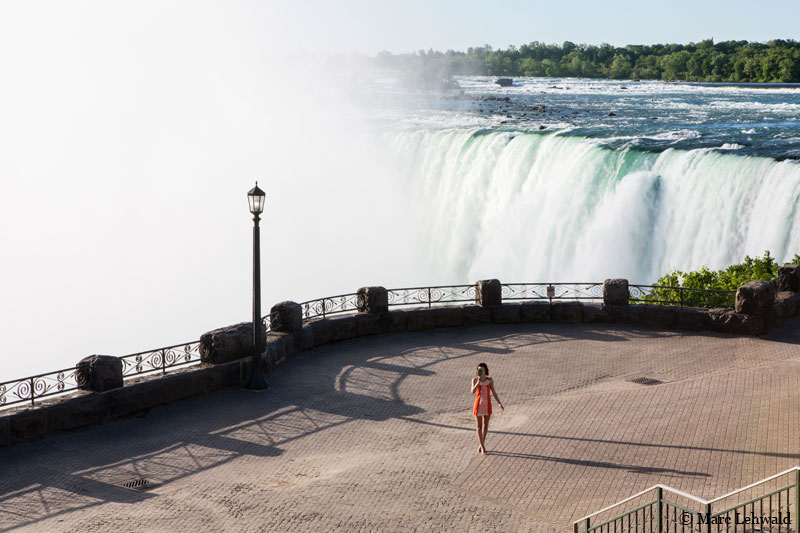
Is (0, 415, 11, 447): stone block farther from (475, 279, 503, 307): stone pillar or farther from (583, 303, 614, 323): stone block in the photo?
(583, 303, 614, 323): stone block

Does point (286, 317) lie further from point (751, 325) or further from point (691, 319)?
point (751, 325)

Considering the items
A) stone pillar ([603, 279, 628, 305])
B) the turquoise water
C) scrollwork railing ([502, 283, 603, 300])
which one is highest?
the turquoise water

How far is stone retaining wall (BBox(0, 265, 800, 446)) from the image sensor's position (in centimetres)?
1406

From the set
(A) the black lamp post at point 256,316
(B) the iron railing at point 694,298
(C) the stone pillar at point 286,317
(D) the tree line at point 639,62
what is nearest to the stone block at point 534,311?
(B) the iron railing at point 694,298

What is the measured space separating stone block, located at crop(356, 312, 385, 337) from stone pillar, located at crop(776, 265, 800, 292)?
8911 millimetres

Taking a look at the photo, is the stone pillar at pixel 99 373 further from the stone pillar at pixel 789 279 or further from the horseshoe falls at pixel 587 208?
the horseshoe falls at pixel 587 208

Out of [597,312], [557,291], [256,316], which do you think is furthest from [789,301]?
[557,291]

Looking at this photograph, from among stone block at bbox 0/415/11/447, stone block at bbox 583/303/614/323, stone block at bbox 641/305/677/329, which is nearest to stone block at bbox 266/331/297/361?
stone block at bbox 0/415/11/447

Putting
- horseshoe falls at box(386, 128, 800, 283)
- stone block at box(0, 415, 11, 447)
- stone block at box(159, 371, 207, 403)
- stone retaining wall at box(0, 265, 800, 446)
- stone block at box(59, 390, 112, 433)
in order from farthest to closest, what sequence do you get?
horseshoe falls at box(386, 128, 800, 283) < stone block at box(159, 371, 207, 403) < stone retaining wall at box(0, 265, 800, 446) < stone block at box(59, 390, 112, 433) < stone block at box(0, 415, 11, 447)

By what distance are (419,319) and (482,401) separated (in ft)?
21.6

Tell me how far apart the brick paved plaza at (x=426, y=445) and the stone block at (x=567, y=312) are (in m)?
1.82

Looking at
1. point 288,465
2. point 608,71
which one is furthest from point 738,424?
point 608,71

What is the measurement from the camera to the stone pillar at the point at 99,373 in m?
14.3

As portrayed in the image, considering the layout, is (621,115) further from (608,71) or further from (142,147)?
(608,71)
